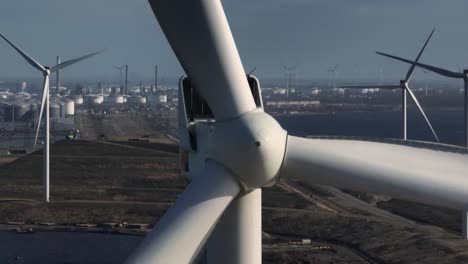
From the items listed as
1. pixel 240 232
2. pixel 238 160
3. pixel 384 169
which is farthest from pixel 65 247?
pixel 384 169

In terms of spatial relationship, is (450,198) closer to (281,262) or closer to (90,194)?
(281,262)

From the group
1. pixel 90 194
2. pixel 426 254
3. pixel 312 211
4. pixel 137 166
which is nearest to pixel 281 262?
pixel 426 254

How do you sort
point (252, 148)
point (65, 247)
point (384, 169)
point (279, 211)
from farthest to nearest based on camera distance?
point (279, 211) < point (65, 247) < point (384, 169) < point (252, 148)

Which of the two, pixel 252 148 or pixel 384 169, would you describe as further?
pixel 384 169

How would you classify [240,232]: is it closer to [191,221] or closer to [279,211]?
[191,221]

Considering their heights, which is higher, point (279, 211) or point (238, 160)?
point (238, 160)

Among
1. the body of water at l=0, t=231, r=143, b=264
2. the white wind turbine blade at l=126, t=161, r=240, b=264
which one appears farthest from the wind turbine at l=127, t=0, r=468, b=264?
the body of water at l=0, t=231, r=143, b=264

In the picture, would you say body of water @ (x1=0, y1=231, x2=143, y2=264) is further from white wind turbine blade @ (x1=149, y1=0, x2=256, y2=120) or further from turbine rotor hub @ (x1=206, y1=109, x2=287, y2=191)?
white wind turbine blade @ (x1=149, y1=0, x2=256, y2=120)
